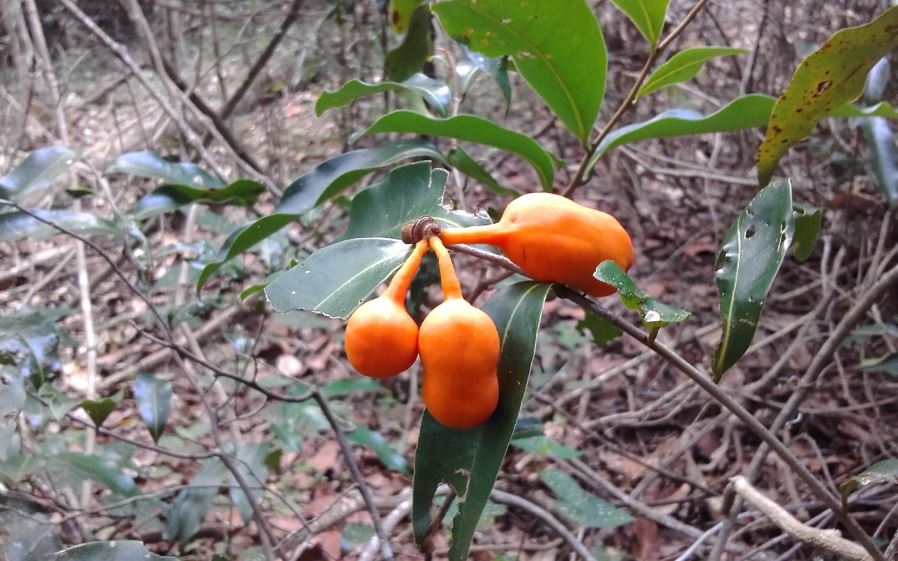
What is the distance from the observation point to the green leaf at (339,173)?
99cm

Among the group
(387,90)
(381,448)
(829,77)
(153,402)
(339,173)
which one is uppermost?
(829,77)

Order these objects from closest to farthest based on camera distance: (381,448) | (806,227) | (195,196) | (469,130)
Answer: (806,227), (469,130), (195,196), (381,448)

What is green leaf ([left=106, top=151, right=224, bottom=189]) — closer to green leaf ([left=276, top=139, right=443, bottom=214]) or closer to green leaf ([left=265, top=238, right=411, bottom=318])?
green leaf ([left=276, top=139, right=443, bottom=214])

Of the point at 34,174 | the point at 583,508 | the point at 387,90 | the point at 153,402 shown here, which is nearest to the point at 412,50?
the point at 387,90

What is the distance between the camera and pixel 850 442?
1.66 metres

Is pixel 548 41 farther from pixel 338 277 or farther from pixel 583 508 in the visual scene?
pixel 583 508

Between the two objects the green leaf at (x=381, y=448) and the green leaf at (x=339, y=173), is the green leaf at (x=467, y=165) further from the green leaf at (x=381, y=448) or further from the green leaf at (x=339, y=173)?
the green leaf at (x=381, y=448)

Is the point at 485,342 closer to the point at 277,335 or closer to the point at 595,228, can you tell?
the point at 595,228

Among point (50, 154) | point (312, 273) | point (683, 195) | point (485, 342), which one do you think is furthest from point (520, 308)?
point (683, 195)

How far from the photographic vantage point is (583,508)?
1.28 meters

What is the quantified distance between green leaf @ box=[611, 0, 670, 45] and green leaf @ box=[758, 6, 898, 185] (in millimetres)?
237

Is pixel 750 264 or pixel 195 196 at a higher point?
pixel 750 264

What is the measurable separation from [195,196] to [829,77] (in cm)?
99

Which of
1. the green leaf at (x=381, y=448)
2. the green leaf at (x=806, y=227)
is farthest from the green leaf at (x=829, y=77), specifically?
the green leaf at (x=381, y=448)
